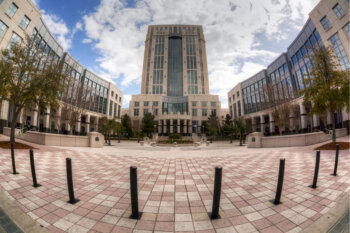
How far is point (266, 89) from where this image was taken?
25797 mm

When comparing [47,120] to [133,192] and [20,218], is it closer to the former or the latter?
[20,218]

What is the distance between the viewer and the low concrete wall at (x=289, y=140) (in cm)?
1583

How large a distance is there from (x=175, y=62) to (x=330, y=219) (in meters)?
78.2

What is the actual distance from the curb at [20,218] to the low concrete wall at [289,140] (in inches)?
815

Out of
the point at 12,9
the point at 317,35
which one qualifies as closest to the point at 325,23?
the point at 317,35

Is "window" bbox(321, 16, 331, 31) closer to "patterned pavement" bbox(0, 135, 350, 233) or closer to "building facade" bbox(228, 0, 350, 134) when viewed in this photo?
"building facade" bbox(228, 0, 350, 134)

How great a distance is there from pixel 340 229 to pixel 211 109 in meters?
57.9

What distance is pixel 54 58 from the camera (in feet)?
77.1

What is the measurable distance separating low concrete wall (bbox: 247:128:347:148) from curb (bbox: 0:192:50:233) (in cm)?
2069

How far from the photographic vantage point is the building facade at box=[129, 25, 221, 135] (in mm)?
54906

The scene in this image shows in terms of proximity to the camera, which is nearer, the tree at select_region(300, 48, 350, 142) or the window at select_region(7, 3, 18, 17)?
the tree at select_region(300, 48, 350, 142)

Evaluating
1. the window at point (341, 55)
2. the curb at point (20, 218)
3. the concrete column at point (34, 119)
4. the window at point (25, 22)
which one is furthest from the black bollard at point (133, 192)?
the concrete column at point (34, 119)

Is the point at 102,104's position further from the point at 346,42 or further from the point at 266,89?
the point at 346,42

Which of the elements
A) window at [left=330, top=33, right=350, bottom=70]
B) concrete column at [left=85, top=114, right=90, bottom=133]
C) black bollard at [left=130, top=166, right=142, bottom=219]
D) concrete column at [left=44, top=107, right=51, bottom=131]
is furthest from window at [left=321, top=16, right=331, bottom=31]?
concrete column at [left=85, top=114, right=90, bottom=133]
